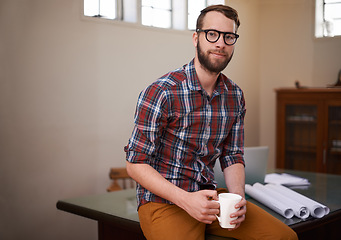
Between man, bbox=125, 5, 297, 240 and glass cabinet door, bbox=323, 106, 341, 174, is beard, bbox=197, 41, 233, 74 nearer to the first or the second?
man, bbox=125, 5, 297, 240

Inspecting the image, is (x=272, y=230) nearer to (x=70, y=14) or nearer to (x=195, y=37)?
(x=195, y=37)

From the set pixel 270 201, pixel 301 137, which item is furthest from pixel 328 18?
pixel 270 201

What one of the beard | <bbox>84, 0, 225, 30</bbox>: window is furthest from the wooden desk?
<bbox>84, 0, 225, 30</bbox>: window

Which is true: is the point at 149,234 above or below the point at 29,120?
below

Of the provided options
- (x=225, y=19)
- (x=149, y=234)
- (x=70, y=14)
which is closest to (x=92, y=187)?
(x=70, y=14)

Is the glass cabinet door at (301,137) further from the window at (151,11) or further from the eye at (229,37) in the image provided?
the eye at (229,37)

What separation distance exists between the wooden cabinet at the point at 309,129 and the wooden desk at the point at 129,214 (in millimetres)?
2549

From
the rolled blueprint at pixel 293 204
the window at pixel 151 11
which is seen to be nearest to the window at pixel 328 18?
the window at pixel 151 11

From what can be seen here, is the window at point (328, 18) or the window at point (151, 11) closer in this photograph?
the window at point (151, 11)

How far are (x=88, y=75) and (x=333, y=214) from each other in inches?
97.3

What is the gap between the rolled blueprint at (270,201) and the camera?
1776mm

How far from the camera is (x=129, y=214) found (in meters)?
1.83

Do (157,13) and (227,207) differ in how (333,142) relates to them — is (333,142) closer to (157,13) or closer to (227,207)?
(157,13)

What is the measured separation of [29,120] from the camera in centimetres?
330
